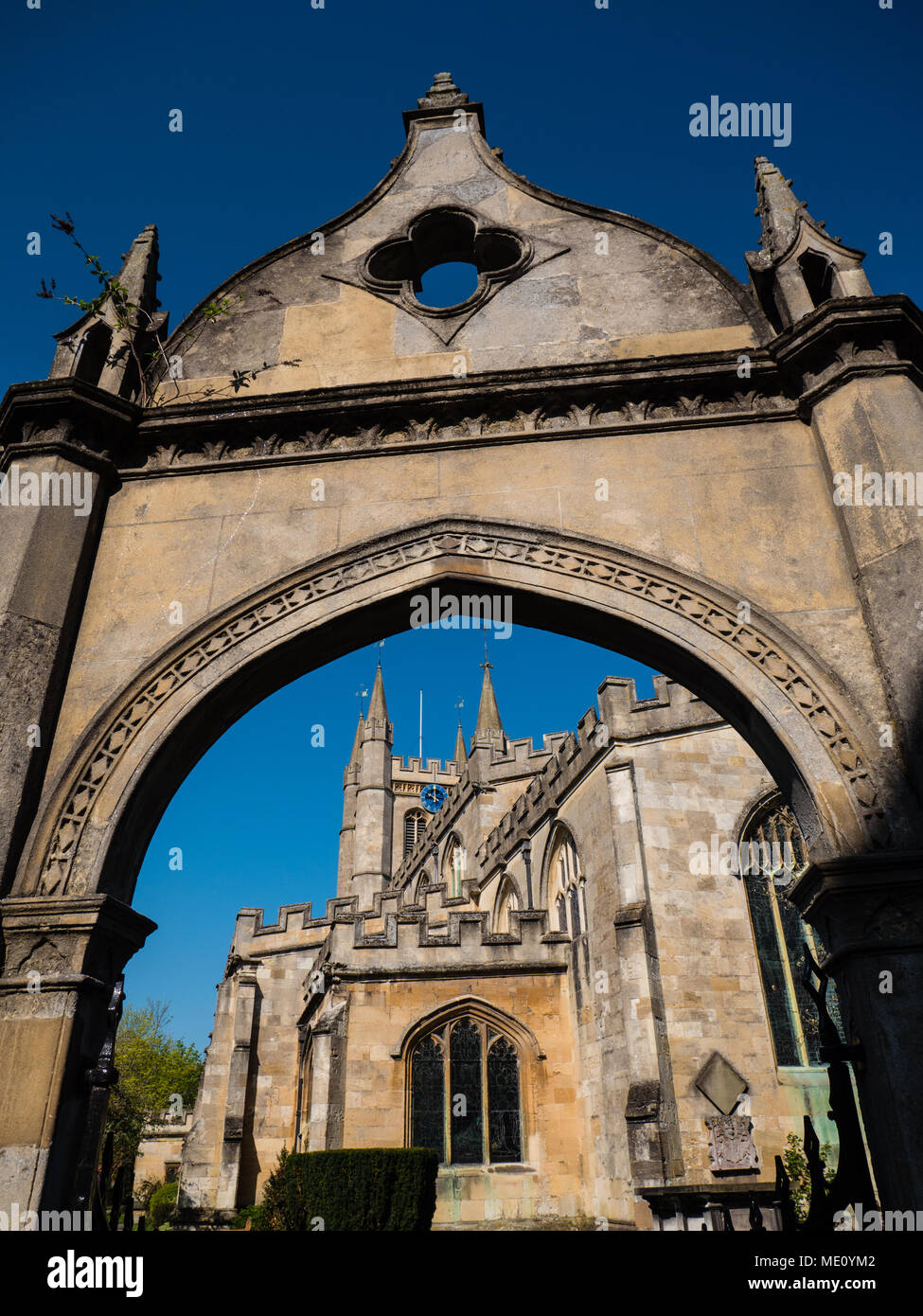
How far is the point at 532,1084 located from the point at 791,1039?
5.94m

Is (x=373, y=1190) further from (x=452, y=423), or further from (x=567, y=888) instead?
(x=452, y=423)

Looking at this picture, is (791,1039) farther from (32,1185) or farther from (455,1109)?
(32,1185)

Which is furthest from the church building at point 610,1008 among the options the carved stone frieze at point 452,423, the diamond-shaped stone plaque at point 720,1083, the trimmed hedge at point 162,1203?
the trimmed hedge at point 162,1203

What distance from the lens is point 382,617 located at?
6.55 meters

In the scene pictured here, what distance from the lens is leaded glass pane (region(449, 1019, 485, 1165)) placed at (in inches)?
706

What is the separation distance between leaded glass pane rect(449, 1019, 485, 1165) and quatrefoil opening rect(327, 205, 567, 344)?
50.7 ft

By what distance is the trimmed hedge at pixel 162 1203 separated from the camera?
1174 inches

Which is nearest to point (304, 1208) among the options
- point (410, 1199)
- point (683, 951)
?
point (410, 1199)

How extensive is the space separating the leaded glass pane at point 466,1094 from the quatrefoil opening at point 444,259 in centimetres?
1544

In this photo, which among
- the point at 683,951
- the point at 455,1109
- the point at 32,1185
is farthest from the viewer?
the point at 455,1109

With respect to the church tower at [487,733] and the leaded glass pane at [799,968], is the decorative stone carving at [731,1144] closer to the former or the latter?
the leaded glass pane at [799,968]

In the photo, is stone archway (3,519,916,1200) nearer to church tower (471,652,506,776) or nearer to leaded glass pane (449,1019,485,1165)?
leaded glass pane (449,1019,485,1165)

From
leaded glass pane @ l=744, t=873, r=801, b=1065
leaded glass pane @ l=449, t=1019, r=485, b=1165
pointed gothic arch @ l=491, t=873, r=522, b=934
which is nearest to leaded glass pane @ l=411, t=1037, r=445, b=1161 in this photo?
leaded glass pane @ l=449, t=1019, r=485, b=1165

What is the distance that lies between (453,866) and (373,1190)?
2429 centimetres
